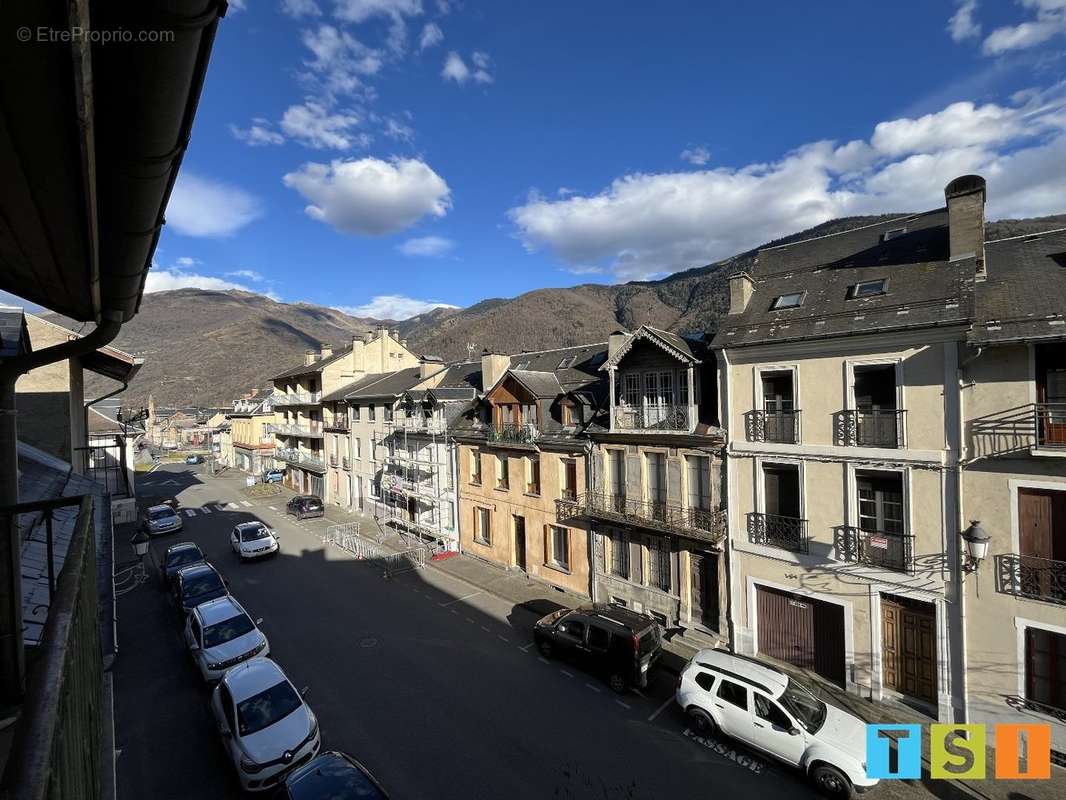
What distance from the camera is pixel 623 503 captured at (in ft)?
54.9

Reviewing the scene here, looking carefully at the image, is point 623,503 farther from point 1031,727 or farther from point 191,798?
point 191,798

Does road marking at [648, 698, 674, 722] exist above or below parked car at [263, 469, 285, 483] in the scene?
below

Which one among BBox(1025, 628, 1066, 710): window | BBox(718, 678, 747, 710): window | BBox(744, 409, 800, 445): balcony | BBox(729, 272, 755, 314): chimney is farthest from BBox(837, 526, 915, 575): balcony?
BBox(729, 272, 755, 314): chimney

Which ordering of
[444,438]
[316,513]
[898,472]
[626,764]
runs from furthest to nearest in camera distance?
[316,513] < [444,438] < [898,472] < [626,764]

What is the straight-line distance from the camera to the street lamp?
10266 millimetres

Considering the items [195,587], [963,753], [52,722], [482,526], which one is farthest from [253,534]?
[963,753]

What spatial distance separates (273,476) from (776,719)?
4544 cm

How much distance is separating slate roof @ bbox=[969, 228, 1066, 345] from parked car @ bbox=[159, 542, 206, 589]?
1061 inches

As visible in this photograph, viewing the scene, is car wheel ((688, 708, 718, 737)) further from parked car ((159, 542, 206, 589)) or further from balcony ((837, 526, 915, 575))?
parked car ((159, 542, 206, 589))

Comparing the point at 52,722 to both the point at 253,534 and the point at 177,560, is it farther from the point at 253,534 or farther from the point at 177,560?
the point at 253,534

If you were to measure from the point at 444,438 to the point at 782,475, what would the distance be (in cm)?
1565

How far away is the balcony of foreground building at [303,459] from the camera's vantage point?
37250 millimetres

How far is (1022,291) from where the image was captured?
429 inches

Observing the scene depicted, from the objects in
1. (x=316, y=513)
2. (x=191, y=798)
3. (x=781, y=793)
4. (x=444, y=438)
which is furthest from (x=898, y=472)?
(x=316, y=513)
